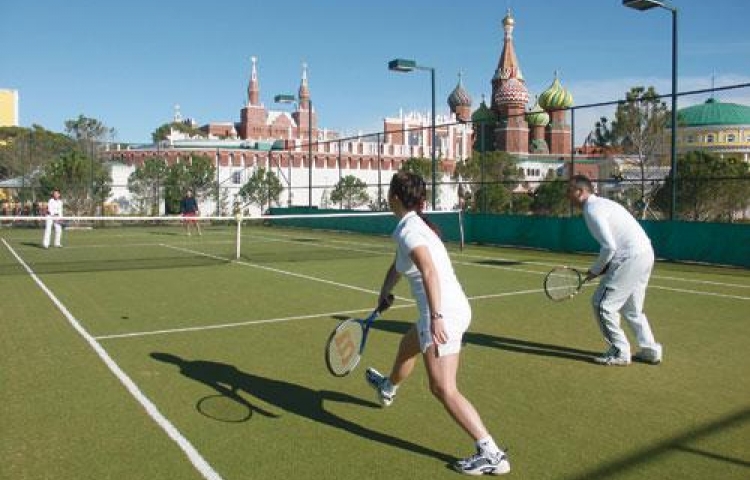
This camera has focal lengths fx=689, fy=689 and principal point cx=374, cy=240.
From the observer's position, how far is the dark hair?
4.49 m

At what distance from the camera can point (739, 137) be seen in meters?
90.1

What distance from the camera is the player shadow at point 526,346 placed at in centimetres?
761

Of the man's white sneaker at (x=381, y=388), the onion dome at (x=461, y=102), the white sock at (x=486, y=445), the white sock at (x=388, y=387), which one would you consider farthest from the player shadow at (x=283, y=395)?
the onion dome at (x=461, y=102)

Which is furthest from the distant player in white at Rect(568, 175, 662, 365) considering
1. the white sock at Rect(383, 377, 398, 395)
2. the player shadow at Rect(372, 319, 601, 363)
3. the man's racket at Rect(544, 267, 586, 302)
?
the white sock at Rect(383, 377, 398, 395)

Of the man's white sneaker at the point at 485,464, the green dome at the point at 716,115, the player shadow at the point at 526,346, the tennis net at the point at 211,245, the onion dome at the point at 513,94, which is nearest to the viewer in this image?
the man's white sneaker at the point at 485,464

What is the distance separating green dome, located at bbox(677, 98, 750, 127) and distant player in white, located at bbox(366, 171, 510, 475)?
100712 mm

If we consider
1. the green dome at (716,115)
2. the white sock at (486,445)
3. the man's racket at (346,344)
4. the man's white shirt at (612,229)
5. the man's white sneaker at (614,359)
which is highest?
the green dome at (716,115)

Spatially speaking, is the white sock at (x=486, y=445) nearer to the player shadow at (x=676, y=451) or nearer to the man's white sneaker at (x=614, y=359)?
the player shadow at (x=676, y=451)

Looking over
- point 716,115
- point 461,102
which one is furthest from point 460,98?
point 716,115

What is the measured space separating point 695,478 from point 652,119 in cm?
4144

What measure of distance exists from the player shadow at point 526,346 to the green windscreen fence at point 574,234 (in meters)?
11.1

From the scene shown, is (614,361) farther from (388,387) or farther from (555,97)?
(555,97)

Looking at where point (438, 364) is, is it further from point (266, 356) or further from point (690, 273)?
point (690, 273)

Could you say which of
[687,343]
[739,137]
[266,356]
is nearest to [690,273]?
[687,343]
